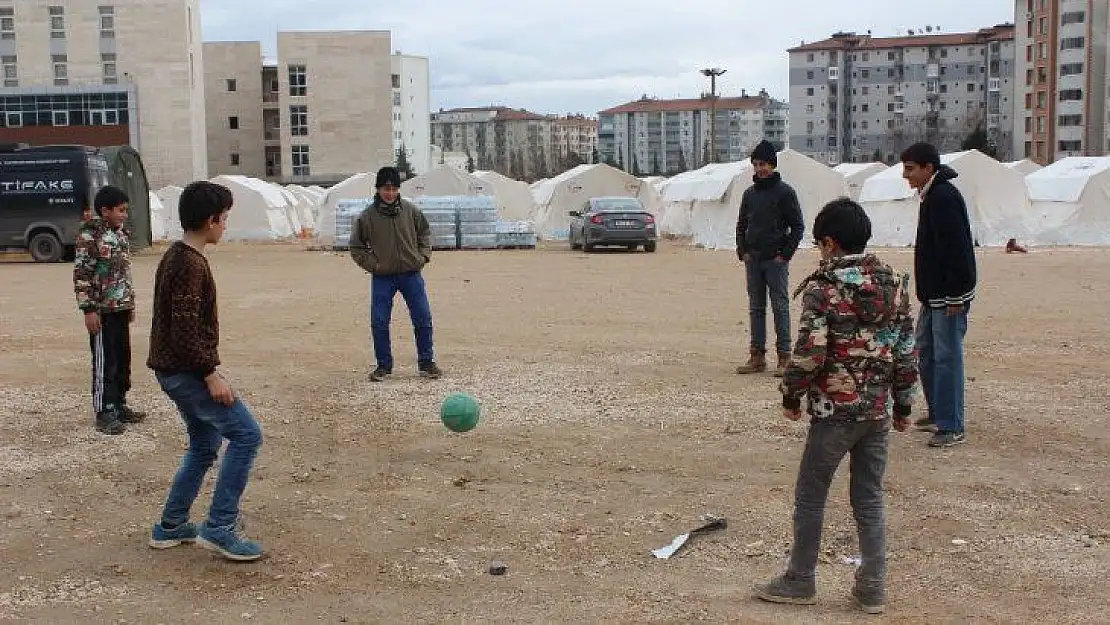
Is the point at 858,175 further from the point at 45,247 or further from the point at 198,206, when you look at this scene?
the point at 198,206

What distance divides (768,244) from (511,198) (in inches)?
1426

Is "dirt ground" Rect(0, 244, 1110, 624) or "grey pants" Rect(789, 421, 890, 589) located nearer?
"grey pants" Rect(789, 421, 890, 589)

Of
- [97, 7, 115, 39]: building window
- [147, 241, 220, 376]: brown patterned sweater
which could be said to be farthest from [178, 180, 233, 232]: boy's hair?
[97, 7, 115, 39]: building window

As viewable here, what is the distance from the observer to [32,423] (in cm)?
819

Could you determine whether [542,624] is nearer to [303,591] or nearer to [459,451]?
[303,591]

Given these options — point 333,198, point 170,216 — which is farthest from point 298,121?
point 333,198

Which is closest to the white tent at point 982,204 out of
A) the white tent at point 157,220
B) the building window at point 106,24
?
the white tent at point 157,220

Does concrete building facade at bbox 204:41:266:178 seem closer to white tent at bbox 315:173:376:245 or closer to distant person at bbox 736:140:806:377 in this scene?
white tent at bbox 315:173:376:245

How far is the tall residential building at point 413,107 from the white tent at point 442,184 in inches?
2703

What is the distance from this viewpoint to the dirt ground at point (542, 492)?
15.5ft

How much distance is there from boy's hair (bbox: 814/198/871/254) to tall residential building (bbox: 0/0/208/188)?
75.3 meters

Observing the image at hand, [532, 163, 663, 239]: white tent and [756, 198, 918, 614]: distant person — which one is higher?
[532, 163, 663, 239]: white tent

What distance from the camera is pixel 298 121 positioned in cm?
8950

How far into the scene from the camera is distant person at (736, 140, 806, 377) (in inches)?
376
